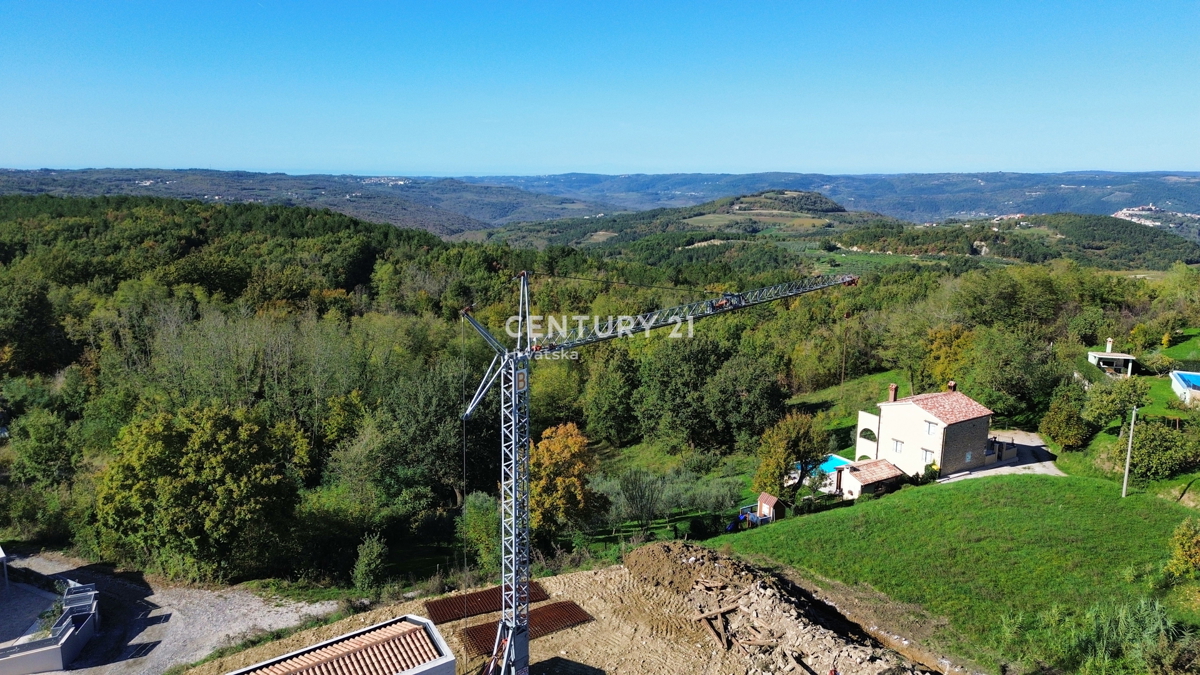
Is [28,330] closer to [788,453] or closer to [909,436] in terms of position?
[788,453]

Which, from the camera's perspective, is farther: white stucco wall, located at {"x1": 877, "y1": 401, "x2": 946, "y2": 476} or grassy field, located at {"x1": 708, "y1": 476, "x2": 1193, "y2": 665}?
white stucco wall, located at {"x1": 877, "y1": 401, "x2": 946, "y2": 476}

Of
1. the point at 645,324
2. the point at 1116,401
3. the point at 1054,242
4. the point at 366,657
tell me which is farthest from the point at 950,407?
the point at 1054,242

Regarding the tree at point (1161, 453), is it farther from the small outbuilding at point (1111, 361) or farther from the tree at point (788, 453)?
the small outbuilding at point (1111, 361)

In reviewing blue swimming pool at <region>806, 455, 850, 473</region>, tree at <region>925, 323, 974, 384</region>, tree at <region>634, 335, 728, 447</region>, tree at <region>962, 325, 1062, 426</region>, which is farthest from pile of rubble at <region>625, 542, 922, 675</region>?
tree at <region>925, 323, 974, 384</region>

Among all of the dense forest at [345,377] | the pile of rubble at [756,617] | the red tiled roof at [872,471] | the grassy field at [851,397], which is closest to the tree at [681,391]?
the dense forest at [345,377]

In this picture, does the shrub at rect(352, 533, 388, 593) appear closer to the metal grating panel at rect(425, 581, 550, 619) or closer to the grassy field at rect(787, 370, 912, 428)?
the metal grating panel at rect(425, 581, 550, 619)

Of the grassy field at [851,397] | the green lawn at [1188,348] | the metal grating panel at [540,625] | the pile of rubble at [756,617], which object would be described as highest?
the green lawn at [1188,348]
